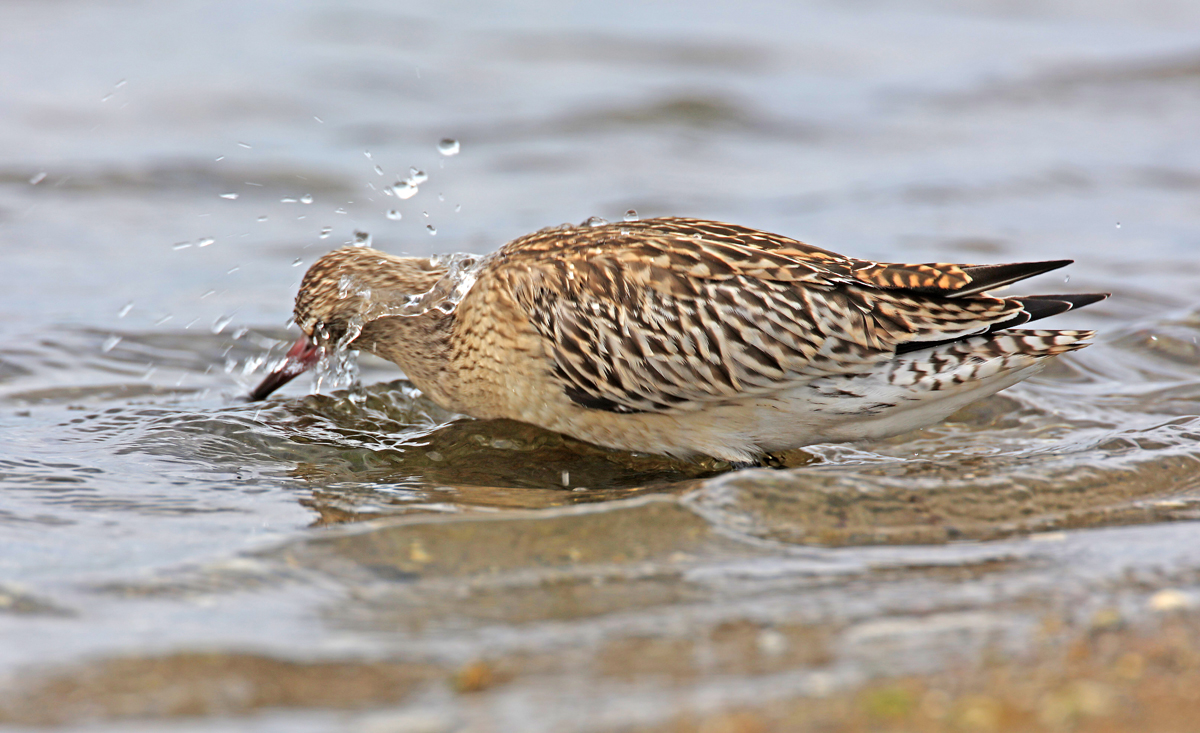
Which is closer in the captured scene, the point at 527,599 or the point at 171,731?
the point at 171,731

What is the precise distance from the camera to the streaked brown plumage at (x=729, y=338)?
539cm

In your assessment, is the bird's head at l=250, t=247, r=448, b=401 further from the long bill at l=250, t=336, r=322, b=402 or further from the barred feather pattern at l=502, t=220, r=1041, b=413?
the barred feather pattern at l=502, t=220, r=1041, b=413

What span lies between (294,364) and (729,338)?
9.29 feet

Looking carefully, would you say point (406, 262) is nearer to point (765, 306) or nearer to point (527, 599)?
point (765, 306)

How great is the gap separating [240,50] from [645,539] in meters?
13.8

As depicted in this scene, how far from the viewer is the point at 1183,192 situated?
12.1 meters

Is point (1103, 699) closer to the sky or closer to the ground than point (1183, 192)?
closer to the ground

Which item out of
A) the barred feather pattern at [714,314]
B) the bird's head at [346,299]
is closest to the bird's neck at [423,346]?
the bird's head at [346,299]

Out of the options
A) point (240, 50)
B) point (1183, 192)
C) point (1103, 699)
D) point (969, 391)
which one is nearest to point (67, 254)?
point (240, 50)

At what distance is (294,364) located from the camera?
6973 mm

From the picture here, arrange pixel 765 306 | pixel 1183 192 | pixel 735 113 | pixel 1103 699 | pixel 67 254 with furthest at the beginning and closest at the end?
pixel 735 113 < pixel 1183 192 < pixel 67 254 < pixel 765 306 < pixel 1103 699

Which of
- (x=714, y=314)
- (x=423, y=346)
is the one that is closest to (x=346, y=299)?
(x=423, y=346)

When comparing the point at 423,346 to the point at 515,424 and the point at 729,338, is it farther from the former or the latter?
the point at 729,338

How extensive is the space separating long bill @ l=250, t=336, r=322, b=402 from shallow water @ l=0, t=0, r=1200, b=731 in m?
0.23
